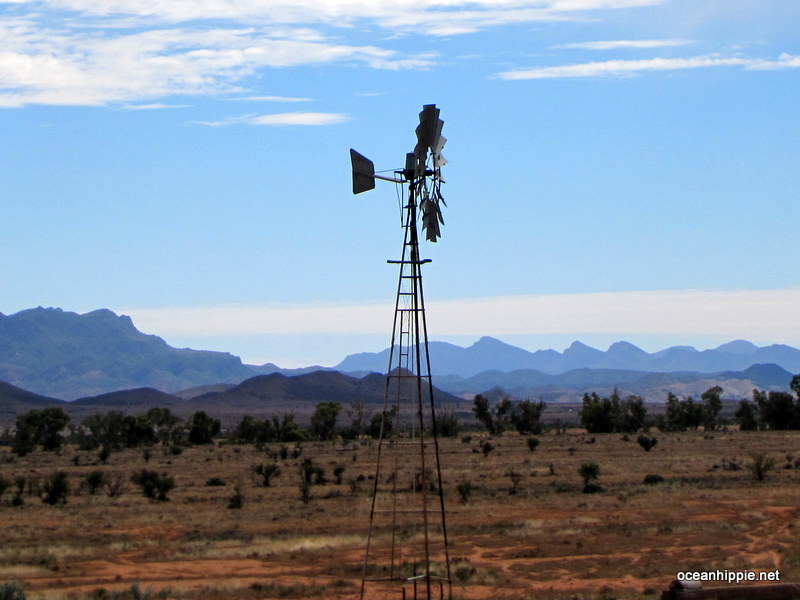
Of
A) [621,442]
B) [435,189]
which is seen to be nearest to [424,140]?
[435,189]

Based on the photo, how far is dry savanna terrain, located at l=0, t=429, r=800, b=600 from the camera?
21.9m

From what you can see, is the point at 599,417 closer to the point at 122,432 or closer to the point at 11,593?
the point at 122,432

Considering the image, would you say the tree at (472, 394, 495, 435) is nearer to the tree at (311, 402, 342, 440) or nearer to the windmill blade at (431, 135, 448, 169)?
the tree at (311, 402, 342, 440)

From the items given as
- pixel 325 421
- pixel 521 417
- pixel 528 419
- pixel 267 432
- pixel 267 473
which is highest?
pixel 521 417

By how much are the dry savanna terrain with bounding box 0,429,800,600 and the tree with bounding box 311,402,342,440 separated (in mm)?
38081

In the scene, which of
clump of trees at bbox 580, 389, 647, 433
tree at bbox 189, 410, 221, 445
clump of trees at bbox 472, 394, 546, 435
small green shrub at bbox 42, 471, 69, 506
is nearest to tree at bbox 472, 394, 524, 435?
clump of trees at bbox 472, 394, 546, 435

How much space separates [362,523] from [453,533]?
3.64 metres

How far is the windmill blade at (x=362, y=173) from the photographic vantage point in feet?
60.3

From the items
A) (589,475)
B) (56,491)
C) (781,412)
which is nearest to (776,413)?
(781,412)

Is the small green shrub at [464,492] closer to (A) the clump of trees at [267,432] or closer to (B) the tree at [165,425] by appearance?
(A) the clump of trees at [267,432]

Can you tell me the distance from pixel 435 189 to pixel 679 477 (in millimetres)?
28725

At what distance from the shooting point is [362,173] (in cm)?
1845

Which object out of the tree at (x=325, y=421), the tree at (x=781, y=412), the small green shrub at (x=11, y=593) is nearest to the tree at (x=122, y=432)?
the tree at (x=325, y=421)

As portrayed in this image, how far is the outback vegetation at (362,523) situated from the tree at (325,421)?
86.6 ft
